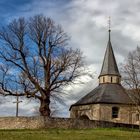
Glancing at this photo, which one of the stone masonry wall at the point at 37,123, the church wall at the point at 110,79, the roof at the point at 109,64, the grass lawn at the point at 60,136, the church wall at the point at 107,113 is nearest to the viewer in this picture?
the grass lawn at the point at 60,136

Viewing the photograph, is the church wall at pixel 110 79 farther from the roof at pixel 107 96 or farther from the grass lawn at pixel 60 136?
the grass lawn at pixel 60 136

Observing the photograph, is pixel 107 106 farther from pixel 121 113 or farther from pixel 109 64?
pixel 109 64

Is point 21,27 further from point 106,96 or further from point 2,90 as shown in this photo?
point 106,96

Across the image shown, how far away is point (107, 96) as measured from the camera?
6594cm

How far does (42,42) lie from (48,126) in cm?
1074

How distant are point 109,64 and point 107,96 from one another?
9.54m

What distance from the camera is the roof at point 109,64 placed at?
7275cm

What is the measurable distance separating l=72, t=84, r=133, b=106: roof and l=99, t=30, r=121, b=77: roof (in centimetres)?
304

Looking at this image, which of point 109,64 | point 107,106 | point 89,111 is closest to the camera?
point 107,106

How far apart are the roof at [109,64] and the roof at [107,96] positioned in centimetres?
304

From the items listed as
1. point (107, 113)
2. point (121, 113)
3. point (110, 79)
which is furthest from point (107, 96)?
point (110, 79)

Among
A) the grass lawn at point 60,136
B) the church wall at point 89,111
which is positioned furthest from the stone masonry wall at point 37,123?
the church wall at point 89,111

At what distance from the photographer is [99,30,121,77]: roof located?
7275 cm

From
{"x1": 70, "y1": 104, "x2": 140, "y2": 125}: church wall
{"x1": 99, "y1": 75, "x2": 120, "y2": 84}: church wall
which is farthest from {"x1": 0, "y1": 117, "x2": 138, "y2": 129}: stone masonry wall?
{"x1": 99, "y1": 75, "x2": 120, "y2": 84}: church wall
